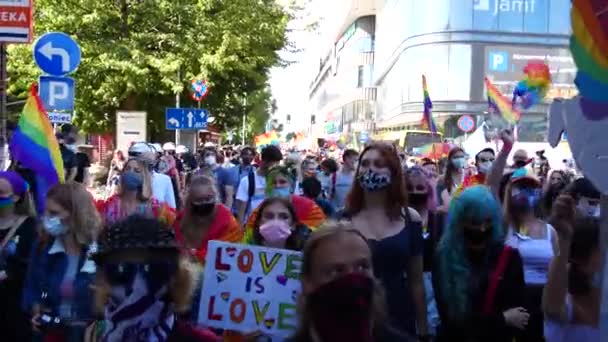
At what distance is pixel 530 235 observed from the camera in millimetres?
5555

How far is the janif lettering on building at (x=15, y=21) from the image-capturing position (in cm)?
965

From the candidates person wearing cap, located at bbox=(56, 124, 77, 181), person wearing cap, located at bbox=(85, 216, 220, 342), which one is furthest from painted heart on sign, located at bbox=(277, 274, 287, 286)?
person wearing cap, located at bbox=(56, 124, 77, 181)

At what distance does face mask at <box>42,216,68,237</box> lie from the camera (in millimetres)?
4934

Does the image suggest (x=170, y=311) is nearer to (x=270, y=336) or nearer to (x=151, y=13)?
(x=270, y=336)

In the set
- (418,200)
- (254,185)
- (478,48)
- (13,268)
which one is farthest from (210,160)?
(478,48)

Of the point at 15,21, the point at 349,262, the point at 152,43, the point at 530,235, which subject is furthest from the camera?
the point at 152,43

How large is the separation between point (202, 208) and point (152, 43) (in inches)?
831

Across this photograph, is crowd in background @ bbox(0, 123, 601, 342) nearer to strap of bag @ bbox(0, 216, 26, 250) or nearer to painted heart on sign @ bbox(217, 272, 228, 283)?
strap of bag @ bbox(0, 216, 26, 250)

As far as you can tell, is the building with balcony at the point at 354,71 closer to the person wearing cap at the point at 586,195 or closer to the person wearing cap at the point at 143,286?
the person wearing cap at the point at 586,195

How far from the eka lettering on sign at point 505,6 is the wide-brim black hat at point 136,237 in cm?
4749

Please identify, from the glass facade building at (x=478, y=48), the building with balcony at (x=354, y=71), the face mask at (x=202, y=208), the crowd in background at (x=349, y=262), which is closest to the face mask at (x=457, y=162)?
the crowd in background at (x=349, y=262)

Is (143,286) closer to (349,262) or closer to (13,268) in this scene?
(349,262)

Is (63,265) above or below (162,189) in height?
below

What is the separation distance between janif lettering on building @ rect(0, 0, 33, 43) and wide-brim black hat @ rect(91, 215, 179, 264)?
683cm
